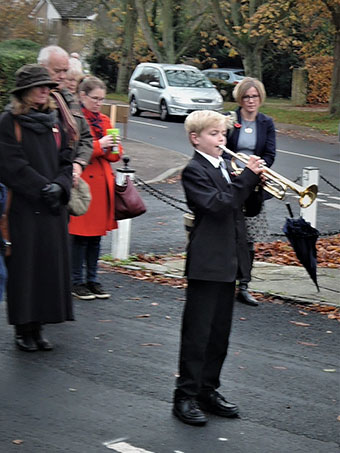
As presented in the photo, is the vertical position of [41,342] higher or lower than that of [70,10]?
lower

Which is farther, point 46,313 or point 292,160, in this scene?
point 292,160

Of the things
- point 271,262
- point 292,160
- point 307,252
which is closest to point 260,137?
point 307,252

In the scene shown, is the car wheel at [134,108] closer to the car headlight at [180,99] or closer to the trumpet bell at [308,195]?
the car headlight at [180,99]

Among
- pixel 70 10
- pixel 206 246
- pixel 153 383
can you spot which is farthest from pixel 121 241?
pixel 70 10

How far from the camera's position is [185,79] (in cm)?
3173

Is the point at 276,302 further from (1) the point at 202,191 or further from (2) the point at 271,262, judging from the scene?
(1) the point at 202,191

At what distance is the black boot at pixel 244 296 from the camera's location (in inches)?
336

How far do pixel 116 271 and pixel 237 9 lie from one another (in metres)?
28.5

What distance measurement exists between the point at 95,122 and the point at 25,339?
226cm

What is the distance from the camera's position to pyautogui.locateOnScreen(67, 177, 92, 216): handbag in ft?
24.1

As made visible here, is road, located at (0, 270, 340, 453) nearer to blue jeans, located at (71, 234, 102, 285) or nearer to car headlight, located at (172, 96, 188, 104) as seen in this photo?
blue jeans, located at (71, 234, 102, 285)

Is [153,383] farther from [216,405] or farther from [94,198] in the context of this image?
[94,198]

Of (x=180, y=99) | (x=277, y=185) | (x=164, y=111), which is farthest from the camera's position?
(x=164, y=111)

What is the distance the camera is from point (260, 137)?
853cm
